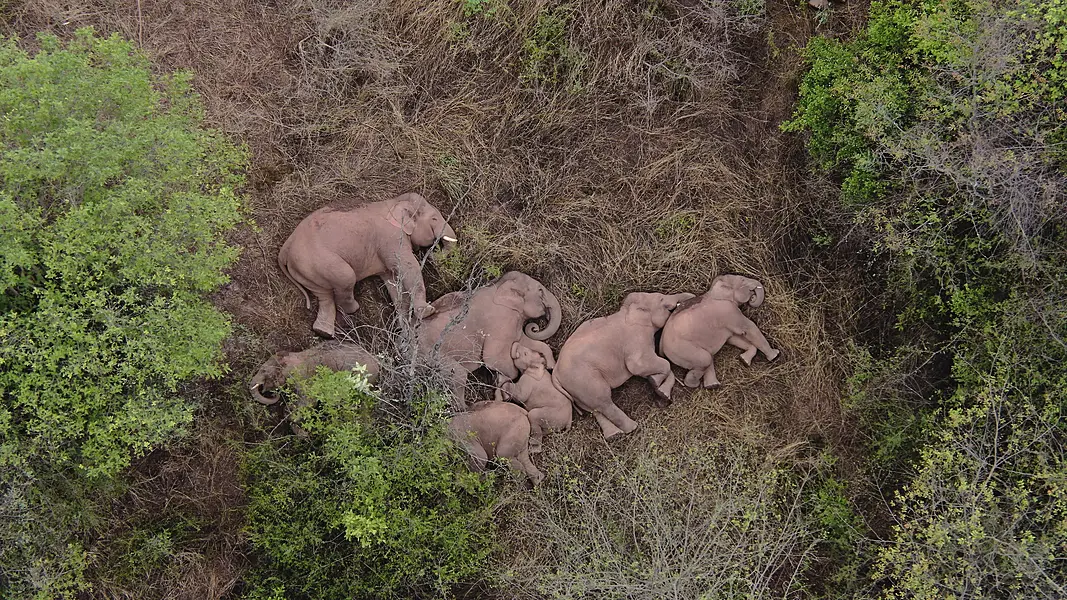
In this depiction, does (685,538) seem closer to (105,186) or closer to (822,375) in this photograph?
(822,375)

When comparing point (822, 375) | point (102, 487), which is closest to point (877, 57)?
point (822, 375)

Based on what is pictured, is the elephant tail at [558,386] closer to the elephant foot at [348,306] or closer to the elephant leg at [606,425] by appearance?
the elephant leg at [606,425]

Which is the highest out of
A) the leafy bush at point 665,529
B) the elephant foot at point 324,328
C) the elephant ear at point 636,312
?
the elephant ear at point 636,312

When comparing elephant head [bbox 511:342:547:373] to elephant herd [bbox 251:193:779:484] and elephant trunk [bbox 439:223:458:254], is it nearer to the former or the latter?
elephant herd [bbox 251:193:779:484]

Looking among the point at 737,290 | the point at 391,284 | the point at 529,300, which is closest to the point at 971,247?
the point at 737,290

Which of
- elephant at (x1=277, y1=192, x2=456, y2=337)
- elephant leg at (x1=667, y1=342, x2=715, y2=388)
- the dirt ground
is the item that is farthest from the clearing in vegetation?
elephant leg at (x1=667, y1=342, x2=715, y2=388)

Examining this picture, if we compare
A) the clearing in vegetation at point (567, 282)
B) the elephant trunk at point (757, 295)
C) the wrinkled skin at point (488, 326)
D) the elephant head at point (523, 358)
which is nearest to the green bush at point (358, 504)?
the clearing in vegetation at point (567, 282)

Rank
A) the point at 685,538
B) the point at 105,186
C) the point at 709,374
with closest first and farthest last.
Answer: the point at 105,186 < the point at 685,538 < the point at 709,374
